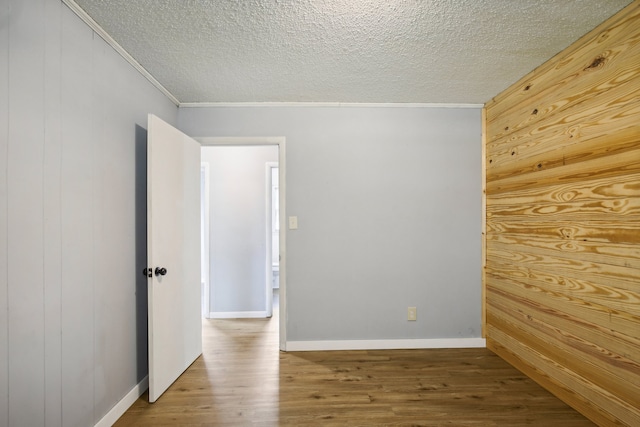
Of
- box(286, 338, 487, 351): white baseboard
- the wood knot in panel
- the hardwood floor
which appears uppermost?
the wood knot in panel

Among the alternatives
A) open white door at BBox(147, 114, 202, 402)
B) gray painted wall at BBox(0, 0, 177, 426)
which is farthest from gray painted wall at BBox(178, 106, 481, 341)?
gray painted wall at BBox(0, 0, 177, 426)

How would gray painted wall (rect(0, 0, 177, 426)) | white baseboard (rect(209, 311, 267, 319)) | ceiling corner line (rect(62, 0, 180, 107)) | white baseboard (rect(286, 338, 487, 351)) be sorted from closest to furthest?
gray painted wall (rect(0, 0, 177, 426)) < ceiling corner line (rect(62, 0, 180, 107)) < white baseboard (rect(286, 338, 487, 351)) < white baseboard (rect(209, 311, 267, 319))

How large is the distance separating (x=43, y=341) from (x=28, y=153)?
2.64 ft

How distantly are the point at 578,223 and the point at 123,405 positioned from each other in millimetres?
3001

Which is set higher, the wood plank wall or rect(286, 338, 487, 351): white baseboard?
the wood plank wall

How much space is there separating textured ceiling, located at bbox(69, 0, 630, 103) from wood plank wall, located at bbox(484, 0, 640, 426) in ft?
0.75

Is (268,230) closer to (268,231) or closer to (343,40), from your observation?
(268,231)

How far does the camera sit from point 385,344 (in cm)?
284

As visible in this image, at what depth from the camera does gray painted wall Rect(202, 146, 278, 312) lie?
3.84 meters

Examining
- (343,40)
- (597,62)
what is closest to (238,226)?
(343,40)

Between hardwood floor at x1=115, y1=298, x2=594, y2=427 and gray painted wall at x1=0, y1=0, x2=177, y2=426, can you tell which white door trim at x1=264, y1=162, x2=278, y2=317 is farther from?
gray painted wall at x1=0, y1=0, x2=177, y2=426

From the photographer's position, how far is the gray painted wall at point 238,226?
3.84 metres

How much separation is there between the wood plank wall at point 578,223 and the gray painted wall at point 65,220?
2.78 m

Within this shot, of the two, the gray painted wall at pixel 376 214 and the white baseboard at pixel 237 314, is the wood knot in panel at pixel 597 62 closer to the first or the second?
the gray painted wall at pixel 376 214
